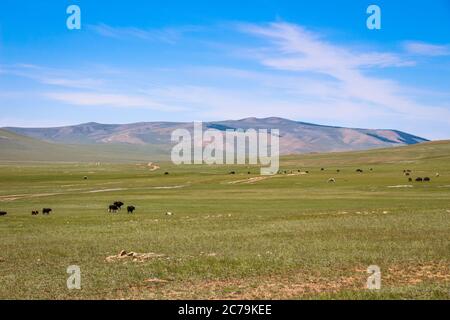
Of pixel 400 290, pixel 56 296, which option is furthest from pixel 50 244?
pixel 400 290

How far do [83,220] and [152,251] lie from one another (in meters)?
16.7

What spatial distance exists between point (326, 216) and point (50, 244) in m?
21.0

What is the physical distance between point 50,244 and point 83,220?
11942 mm

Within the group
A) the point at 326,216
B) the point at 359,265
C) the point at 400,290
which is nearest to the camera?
the point at 400,290

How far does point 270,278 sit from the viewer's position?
63.9ft

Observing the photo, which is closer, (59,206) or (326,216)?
(326,216)

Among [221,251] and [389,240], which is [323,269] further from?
[389,240]

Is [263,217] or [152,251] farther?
[263,217]

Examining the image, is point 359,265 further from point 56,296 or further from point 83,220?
point 83,220

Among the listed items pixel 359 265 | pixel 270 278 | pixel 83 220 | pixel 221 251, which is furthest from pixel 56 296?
pixel 83 220
